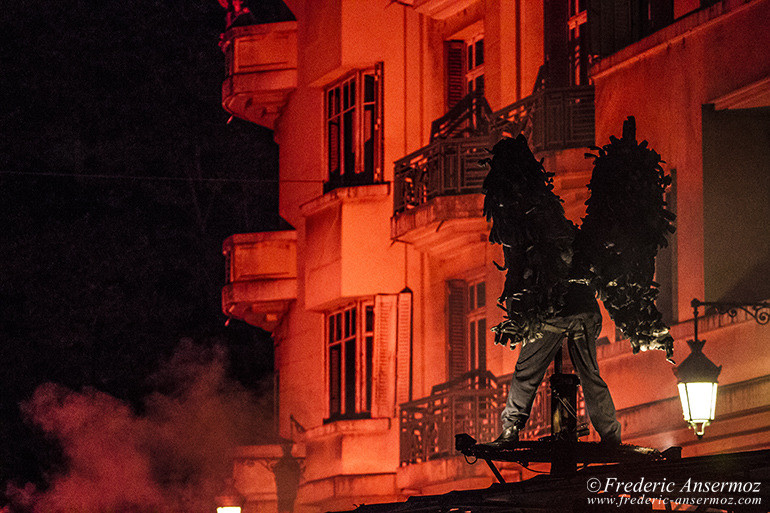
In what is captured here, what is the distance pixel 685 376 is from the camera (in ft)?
55.6

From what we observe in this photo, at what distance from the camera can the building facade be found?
64.1 feet

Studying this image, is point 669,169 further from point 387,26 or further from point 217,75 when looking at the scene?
point 217,75

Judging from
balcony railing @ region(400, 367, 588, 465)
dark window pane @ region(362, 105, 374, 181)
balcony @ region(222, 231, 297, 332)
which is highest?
dark window pane @ region(362, 105, 374, 181)

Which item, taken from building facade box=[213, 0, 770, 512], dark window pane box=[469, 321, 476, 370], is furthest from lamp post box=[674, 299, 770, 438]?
dark window pane box=[469, 321, 476, 370]

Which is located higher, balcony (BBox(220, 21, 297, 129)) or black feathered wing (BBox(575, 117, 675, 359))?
balcony (BBox(220, 21, 297, 129))

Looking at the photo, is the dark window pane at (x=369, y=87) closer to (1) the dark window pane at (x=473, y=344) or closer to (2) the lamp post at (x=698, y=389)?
(1) the dark window pane at (x=473, y=344)

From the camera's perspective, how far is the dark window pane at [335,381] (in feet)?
97.1

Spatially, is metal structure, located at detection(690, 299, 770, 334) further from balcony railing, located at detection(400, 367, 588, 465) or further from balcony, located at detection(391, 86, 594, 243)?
balcony, located at detection(391, 86, 594, 243)

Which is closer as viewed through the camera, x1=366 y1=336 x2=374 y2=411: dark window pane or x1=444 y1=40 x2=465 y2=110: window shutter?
x1=444 y1=40 x2=465 y2=110: window shutter

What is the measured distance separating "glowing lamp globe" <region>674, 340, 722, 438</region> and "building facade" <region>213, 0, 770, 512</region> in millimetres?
1248

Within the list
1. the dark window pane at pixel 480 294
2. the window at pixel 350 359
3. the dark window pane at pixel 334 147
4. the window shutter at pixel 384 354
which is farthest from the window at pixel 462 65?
the window at pixel 350 359

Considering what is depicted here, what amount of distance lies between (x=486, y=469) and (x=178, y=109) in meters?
19.1

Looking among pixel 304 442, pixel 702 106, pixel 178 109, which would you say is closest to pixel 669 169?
pixel 702 106

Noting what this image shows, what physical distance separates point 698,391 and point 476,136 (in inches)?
390
